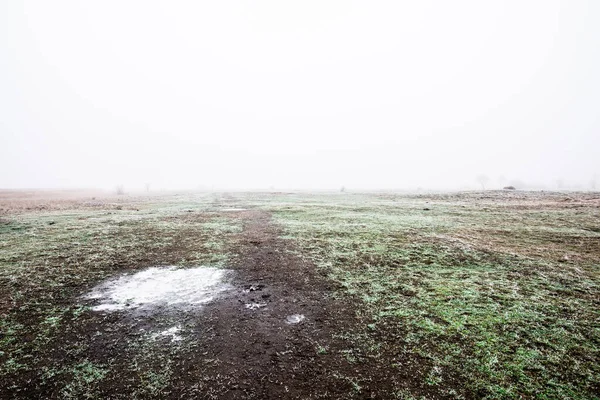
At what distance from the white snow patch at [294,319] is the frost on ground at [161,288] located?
2357mm

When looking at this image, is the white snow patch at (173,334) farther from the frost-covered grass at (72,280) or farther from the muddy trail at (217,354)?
the frost-covered grass at (72,280)

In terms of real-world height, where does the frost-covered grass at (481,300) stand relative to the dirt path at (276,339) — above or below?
above

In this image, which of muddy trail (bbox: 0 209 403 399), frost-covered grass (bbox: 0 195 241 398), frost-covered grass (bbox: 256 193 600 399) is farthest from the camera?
frost-covered grass (bbox: 0 195 241 398)

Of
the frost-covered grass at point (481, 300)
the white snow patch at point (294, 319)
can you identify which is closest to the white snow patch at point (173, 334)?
the white snow patch at point (294, 319)

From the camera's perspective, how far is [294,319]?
6840mm

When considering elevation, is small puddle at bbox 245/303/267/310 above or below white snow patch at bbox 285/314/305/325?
above

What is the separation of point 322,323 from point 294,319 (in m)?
0.68

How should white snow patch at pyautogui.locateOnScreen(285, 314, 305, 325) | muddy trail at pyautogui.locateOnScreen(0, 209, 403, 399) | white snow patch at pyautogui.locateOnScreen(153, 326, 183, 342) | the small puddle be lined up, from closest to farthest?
muddy trail at pyautogui.locateOnScreen(0, 209, 403, 399)
white snow patch at pyautogui.locateOnScreen(153, 326, 183, 342)
white snow patch at pyautogui.locateOnScreen(285, 314, 305, 325)
the small puddle

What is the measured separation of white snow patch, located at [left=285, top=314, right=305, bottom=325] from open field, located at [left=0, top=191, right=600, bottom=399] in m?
0.09

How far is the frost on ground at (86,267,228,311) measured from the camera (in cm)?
768

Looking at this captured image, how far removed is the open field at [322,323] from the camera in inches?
186

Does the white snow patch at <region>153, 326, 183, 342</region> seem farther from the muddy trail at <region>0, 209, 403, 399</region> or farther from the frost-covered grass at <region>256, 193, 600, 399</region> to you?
the frost-covered grass at <region>256, 193, 600, 399</region>

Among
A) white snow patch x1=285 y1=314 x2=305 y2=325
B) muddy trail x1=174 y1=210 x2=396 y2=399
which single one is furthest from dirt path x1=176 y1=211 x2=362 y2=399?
white snow patch x1=285 y1=314 x2=305 y2=325

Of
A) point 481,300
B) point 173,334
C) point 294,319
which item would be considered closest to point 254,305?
point 294,319
